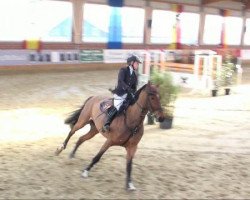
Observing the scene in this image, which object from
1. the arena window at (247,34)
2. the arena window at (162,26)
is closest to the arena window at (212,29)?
the arena window at (162,26)

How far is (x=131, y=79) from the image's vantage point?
6.56 metres

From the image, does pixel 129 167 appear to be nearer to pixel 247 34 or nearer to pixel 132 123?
pixel 132 123

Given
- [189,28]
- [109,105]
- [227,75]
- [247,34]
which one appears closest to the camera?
[109,105]

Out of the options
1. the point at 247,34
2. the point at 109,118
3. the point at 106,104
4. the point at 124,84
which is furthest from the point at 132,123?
the point at 247,34

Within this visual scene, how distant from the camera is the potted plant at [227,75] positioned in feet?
52.2

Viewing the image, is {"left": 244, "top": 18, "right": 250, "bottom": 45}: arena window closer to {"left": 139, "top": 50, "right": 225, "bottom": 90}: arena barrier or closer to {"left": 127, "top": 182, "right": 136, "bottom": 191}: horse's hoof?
{"left": 139, "top": 50, "right": 225, "bottom": 90}: arena barrier

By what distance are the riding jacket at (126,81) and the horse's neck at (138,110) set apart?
0.98 ft

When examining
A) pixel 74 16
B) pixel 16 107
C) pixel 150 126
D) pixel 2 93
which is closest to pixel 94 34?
pixel 74 16

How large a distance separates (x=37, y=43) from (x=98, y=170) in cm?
1432

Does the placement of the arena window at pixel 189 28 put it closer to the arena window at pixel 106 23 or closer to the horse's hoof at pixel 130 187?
the arena window at pixel 106 23

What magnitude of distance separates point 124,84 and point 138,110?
48cm

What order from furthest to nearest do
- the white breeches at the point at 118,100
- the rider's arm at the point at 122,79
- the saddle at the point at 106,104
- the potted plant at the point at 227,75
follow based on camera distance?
the potted plant at the point at 227,75, the saddle at the point at 106,104, the white breeches at the point at 118,100, the rider's arm at the point at 122,79

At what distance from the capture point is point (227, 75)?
52.6 feet

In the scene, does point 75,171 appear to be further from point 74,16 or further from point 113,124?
point 74,16
